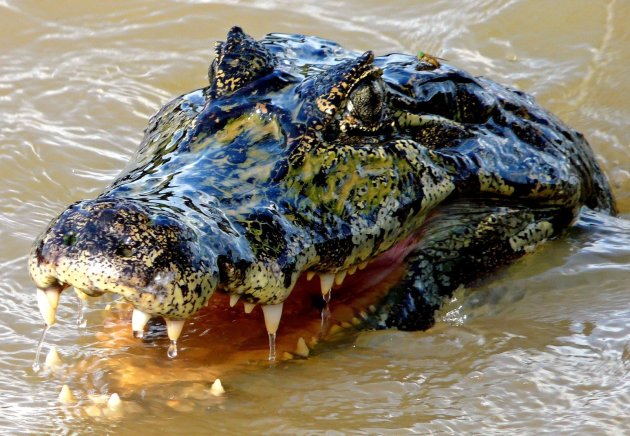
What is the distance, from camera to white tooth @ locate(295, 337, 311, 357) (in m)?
4.14

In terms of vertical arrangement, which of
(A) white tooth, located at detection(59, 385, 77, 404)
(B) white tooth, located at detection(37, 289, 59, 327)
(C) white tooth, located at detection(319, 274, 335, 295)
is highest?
(C) white tooth, located at detection(319, 274, 335, 295)

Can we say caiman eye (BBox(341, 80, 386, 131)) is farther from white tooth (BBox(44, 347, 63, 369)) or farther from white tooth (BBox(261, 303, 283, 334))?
white tooth (BBox(44, 347, 63, 369))

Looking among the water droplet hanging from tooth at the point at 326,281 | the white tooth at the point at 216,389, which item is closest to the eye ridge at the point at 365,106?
the water droplet hanging from tooth at the point at 326,281

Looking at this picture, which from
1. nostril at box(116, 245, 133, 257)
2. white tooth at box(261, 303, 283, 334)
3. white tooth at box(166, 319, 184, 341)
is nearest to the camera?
nostril at box(116, 245, 133, 257)

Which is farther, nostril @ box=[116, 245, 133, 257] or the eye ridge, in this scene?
the eye ridge

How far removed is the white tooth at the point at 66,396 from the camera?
3732mm

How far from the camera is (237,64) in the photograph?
4652mm

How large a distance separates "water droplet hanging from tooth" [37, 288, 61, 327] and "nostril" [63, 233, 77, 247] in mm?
232

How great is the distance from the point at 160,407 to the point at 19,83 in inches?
176

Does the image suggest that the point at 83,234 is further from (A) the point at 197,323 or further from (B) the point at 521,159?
(B) the point at 521,159

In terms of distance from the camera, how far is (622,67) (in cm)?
770

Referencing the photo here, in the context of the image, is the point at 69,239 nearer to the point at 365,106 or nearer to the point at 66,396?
the point at 66,396

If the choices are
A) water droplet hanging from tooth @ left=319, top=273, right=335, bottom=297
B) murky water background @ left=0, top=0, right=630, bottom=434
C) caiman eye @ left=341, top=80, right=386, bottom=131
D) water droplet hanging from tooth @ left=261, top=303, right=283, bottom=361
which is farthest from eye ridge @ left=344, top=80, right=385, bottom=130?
water droplet hanging from tooth @ left=261, top=303, right=283, bottom=361

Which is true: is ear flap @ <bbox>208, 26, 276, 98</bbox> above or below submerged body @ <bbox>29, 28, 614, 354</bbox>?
above
